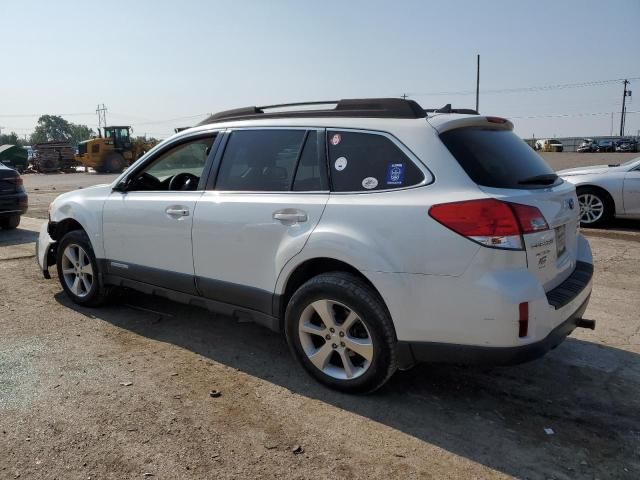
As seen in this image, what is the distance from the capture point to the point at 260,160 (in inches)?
151

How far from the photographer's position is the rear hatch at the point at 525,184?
293cm

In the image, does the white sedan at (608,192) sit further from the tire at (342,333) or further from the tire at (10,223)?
the tire at (10,223)

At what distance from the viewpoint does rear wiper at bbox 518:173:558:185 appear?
3.21 metres

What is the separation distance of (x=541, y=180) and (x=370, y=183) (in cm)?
107

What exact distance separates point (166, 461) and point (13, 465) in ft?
2.49

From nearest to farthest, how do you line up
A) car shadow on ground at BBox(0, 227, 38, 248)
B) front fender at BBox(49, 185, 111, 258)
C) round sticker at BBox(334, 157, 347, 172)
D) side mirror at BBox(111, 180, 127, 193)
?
1. round sticker at BBox(334, 157, 347, 172)
2. side mirror at BBox(111, 180, 127, 193)
3. front fender at BBox(49, 185, 111, 258)
4. car shadow on ground at BBox(0, 227, 38, 248)

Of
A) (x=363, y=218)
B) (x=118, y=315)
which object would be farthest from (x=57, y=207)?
(x=363, y=218)

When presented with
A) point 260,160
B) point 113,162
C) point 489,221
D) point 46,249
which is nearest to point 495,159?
point 489,221

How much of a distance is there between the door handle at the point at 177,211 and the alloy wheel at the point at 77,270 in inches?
51.0

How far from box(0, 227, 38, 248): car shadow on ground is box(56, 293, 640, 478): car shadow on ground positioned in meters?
5.66

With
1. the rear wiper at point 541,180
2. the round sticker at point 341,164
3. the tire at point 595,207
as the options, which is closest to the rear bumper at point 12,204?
the round sticker at point 341,164

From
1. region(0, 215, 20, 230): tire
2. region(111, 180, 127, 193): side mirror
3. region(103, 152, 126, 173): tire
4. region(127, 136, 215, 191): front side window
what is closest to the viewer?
region(127, 136, 215, 191): front side window

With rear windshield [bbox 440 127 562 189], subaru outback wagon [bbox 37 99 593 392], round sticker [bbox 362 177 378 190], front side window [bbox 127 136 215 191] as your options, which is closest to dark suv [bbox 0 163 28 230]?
front side window [bbox 127 136 215 191]

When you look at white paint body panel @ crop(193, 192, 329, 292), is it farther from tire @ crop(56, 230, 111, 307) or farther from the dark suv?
the dark suv
